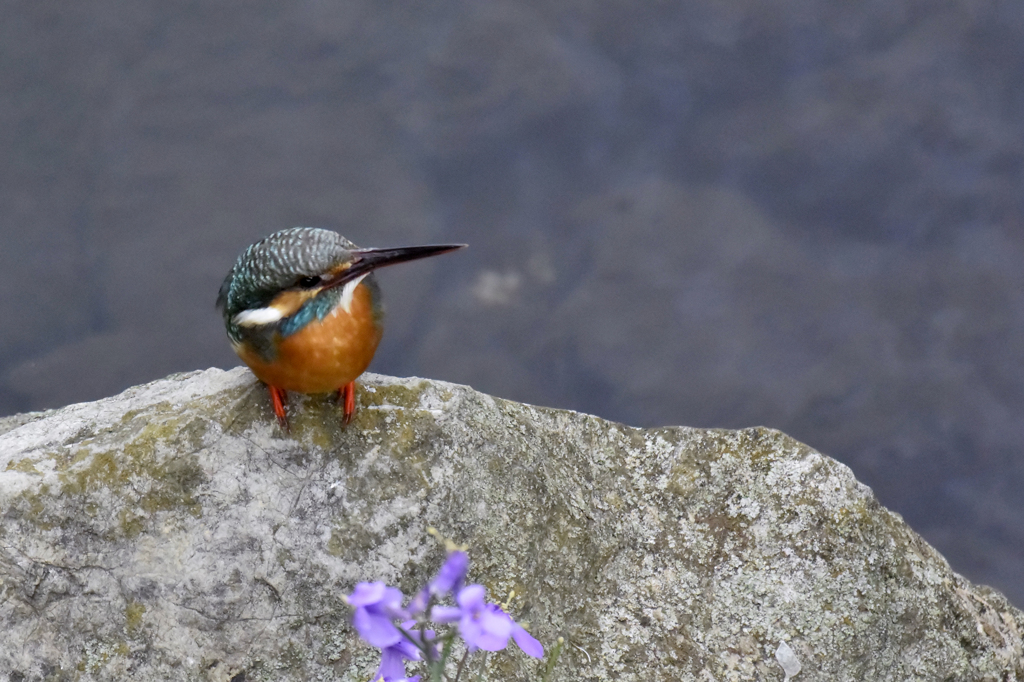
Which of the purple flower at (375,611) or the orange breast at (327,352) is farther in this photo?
the orange breast at (327,352)

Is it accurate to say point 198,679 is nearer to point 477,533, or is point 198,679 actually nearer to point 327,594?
point 327,594

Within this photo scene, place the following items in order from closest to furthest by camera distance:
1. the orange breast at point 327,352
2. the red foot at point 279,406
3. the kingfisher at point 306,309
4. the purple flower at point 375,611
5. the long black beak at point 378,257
A: the purple flower at point 375,611, the long black beak at point 378,257, the kingfisher at point 306,309, the orange breast at point 327,352, the red foot at point 279,406

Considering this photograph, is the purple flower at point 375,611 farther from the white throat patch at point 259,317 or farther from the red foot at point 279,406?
the red foot at point 279,406

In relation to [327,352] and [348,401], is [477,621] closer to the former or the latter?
[327,352]

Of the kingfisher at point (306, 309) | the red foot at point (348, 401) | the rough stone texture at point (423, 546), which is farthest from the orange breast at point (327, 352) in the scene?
the rough stone texture at point (423, 546)

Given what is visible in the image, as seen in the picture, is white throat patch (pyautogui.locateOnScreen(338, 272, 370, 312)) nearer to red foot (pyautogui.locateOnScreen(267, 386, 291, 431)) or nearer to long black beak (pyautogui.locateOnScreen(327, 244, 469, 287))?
long black beak (pyautogui.locateOnScreen(327, 244, 469, 287))

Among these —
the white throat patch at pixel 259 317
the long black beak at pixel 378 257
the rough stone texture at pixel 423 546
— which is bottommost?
the rough stone texture at pixel 423 546

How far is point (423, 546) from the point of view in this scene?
112 inches

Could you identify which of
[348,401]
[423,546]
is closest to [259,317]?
[348,401]

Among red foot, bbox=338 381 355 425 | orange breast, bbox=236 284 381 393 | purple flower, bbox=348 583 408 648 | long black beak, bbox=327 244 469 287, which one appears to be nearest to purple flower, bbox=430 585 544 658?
purple flower, bbox=348 583 408 648

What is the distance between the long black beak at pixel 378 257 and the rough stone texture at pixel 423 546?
0.54 meters

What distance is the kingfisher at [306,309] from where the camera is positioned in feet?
8.53

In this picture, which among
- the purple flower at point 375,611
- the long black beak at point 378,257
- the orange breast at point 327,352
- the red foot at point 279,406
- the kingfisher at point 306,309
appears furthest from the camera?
the red foot at point 279,406

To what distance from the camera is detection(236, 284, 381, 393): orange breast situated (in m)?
2.73
